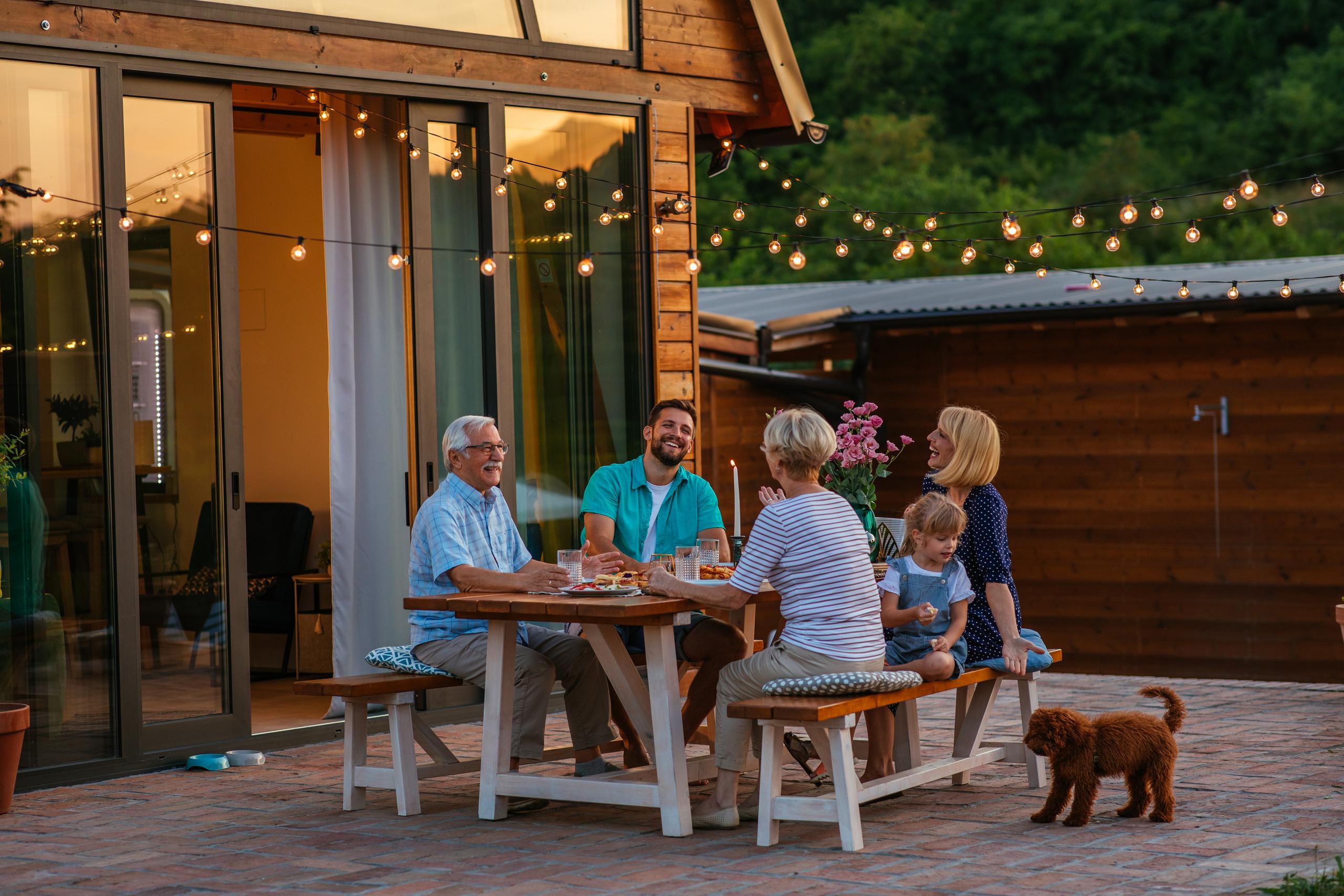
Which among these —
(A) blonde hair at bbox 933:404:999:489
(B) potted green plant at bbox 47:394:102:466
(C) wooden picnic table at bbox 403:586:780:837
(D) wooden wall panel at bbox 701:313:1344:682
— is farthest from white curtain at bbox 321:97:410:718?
(D) wooden wall panel at bbox 701:313:1344:682

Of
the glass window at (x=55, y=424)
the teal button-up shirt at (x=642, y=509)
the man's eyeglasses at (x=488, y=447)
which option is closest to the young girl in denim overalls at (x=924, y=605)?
the teal button-up shirt at (x=642, y=509)

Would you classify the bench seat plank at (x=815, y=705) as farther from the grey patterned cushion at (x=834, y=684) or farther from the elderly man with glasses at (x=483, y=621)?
the elderly man with glasses at (x=483, y=621)

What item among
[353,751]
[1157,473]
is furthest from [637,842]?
[1157,473]

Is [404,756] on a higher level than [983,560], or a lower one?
lower

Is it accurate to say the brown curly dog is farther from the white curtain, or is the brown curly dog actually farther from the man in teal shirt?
the white curtain

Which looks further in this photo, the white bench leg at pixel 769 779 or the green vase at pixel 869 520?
the green vase at pixel 869 520

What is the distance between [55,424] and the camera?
5578 millimetres

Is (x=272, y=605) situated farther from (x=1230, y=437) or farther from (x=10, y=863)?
(x=1230, y=437)

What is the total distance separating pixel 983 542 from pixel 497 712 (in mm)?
1575

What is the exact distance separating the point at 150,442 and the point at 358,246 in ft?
4.34

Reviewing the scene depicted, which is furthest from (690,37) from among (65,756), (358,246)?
(65,756)

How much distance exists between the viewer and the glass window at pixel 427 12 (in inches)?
244

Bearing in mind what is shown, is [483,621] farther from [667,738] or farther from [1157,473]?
[1157,473]

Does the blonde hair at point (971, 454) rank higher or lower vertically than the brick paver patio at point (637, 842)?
higher
